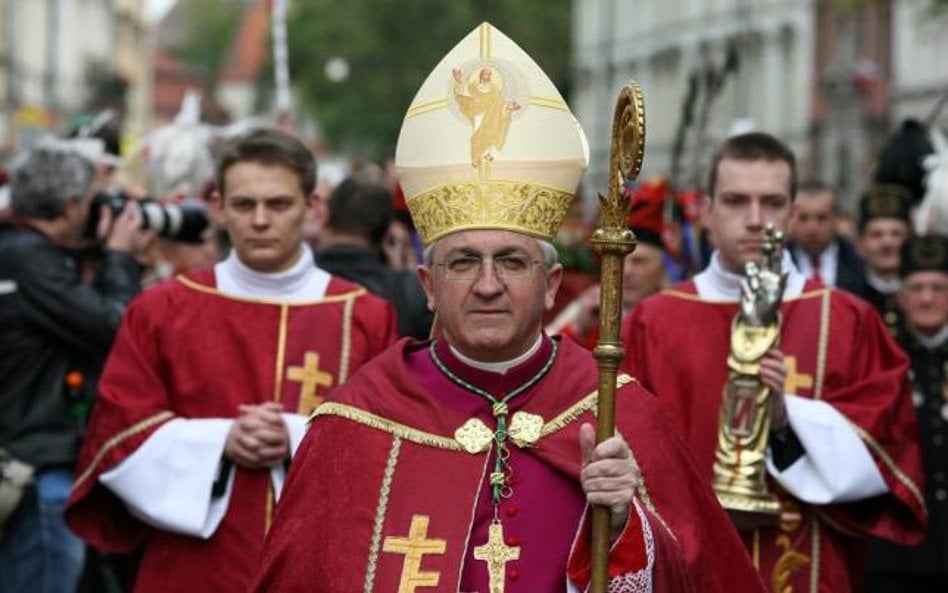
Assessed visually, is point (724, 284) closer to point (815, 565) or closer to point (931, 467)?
point (815, 565)

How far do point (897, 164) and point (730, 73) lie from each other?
1.10m

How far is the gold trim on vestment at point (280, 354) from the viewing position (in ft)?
23.8

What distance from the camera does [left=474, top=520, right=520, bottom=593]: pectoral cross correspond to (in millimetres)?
5484

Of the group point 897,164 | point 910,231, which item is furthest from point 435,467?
point 897,164

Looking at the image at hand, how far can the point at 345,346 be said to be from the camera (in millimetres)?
Answer: 7359

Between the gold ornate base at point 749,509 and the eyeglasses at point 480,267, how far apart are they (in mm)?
1536

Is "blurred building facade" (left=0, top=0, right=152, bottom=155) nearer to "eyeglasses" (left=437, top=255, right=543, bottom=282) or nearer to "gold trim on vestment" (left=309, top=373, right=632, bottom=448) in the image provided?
"gold trim on vestment" (left=309, top=373, right=632, bottom=448)

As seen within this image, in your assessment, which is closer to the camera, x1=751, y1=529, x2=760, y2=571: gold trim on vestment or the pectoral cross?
the pectoral cross

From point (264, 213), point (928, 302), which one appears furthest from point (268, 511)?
point (928, 302)

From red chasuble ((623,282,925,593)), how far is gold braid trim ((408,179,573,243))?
1.78 m

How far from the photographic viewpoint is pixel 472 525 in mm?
5555

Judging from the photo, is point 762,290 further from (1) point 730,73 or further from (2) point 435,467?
(1) point 730,73

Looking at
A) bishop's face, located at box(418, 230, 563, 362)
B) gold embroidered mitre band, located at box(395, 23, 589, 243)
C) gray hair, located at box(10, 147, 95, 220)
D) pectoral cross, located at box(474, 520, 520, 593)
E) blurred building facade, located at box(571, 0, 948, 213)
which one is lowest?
pectoral cross, located at box(474, 520, 520, 593)

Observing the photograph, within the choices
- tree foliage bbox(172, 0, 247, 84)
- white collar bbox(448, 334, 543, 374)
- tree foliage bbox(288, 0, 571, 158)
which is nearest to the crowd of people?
white collar bbox(448, 334, 543, 374)
